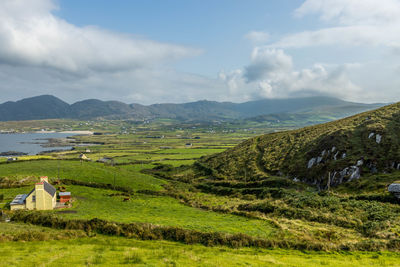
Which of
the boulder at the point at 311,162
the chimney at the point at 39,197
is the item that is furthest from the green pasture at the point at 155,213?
the boulder at the point at 311,162

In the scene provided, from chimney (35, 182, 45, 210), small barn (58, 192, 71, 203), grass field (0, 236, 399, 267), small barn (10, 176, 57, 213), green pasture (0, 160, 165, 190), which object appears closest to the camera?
grass field (0, 236, 399, 267)

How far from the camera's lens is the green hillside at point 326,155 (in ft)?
187

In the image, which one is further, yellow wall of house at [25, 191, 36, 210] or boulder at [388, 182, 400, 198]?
yellow wall of house at [25, 191, 36, 210]

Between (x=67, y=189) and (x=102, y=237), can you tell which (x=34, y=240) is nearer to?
(x=102, y=237)

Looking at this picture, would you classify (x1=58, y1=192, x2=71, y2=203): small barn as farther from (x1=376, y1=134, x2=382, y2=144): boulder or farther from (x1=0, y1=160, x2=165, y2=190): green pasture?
(x1=376, y1=134, x2=382, y2=144): boulder

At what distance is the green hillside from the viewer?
187 ft

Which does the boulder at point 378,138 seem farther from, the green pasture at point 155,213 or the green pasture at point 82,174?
the green pasture at point 82,174

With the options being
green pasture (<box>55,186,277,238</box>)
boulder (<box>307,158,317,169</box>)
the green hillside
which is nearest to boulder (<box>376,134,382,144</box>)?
the green hillside

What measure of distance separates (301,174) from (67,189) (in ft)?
202

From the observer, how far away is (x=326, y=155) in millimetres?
67375

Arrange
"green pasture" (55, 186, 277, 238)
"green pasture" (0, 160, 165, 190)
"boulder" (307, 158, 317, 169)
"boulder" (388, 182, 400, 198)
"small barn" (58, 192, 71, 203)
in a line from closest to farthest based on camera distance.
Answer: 1. "green pasture" (55, 186, 277, 238)
2. "boulder" (388, 182, 400, 198)
3. "small barn" (58, 192, 71, 203)
4. "boulder" (307, 158, 317, 169)
5. "green pasture" (0, 160, 165, 190)

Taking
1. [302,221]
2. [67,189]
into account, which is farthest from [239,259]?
[67,189]

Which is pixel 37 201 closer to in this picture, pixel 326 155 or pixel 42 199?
pixel 42 199

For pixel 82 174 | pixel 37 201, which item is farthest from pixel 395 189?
pixel 82 174
